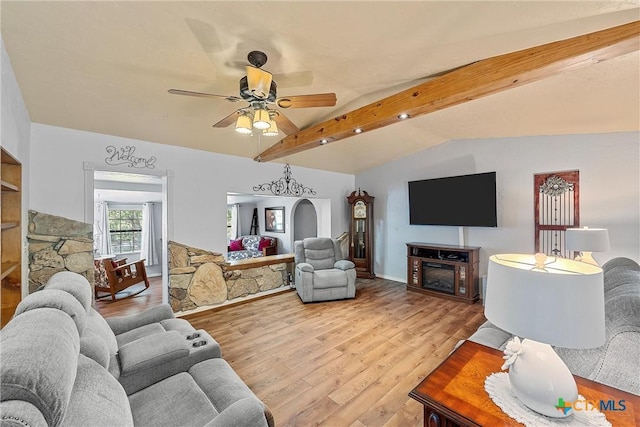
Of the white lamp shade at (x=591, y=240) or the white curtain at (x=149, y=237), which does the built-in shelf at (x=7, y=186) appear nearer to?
the white curtain at (x=149, y=237)

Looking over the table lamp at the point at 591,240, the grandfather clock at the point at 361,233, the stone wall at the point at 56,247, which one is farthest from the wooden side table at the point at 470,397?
the grandfather clock at the point at 361,233

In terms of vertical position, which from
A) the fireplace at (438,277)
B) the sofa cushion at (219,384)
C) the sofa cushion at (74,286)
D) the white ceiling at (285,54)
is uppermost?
the white ceiling at (285,54)

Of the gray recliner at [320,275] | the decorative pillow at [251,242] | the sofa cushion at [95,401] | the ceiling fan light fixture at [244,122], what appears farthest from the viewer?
the decorative pillow at [251,242]

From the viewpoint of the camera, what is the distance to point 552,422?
98 cm

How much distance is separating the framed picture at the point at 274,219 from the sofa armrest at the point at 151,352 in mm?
5632

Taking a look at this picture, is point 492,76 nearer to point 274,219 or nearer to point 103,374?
point 103,374

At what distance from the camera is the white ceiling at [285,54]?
1602mm

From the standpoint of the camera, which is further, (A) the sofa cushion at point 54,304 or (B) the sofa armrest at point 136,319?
(B) the sofa armrest at point 136,319

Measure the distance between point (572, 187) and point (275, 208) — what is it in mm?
6166

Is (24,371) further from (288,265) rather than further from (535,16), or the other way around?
(288,265)

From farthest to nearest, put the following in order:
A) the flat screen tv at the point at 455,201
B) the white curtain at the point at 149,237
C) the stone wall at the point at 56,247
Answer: the white curtain at the point at 149,237, the flat screen tv at the point at 455,201, the stone wall at the point at 56,247

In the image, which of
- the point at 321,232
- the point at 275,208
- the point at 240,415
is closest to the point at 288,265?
the point at 321,232

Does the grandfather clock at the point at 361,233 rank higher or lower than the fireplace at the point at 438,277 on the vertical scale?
higher

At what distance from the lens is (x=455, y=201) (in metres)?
4.42
